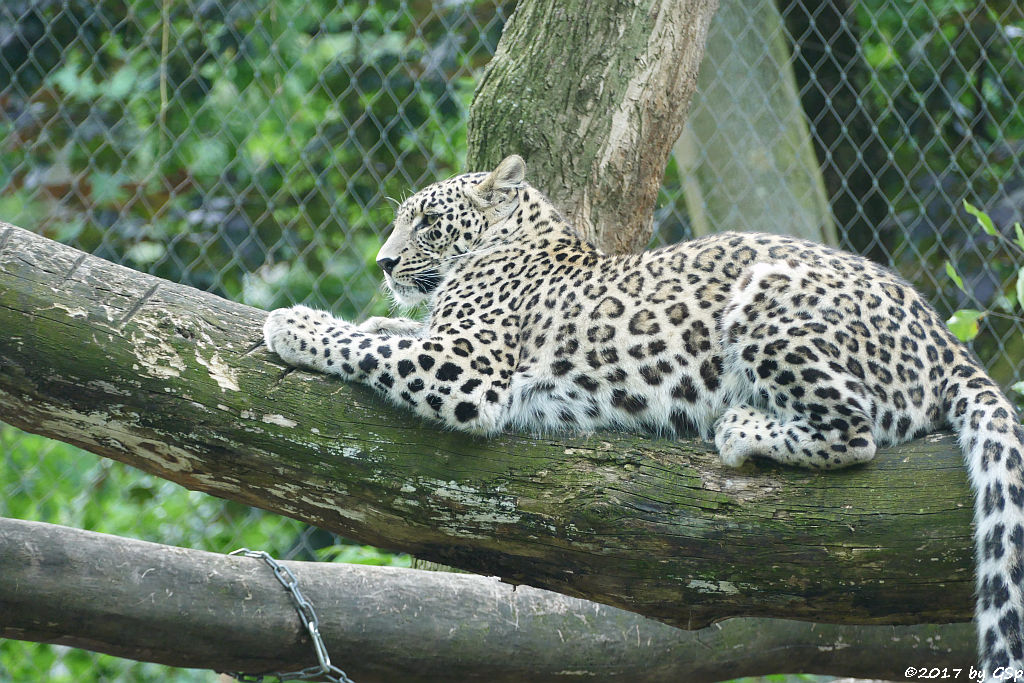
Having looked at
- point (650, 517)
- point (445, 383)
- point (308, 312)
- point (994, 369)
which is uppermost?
point (308, 312)

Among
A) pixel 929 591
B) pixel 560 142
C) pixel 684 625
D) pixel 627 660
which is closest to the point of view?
pixel 929 591

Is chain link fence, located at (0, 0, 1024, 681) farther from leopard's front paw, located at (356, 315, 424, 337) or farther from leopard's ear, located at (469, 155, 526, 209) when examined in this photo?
leopard's front paw, located at (356, 315, 424, 337)

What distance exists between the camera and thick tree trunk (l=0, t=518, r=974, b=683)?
4672mm

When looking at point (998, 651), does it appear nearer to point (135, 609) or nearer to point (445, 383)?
point (445, 383)

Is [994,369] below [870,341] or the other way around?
below

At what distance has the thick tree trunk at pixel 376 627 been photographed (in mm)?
4672

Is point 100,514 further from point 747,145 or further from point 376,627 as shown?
point 747,145

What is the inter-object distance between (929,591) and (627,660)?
6.22 ft

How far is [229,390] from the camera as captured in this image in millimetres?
3996

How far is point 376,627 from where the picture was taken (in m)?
5.18

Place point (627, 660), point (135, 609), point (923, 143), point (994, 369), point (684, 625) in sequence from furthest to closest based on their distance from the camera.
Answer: point (923, 143) → point (994, 369) → point (627, 660) → point (135, 609) → point (684, 625)

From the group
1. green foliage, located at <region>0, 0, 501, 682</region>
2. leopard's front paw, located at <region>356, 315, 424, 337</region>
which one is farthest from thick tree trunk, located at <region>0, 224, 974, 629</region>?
green foliage, located at <region>0, 0, 501, 682</region>

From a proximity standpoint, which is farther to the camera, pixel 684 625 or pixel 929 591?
pixel 684 625

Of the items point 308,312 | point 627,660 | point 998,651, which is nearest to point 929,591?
point 998,651
